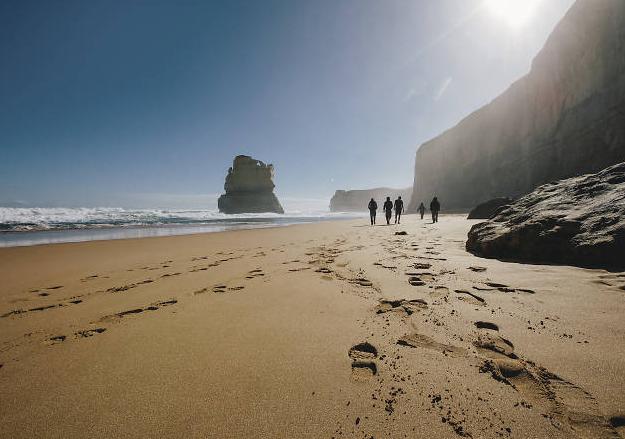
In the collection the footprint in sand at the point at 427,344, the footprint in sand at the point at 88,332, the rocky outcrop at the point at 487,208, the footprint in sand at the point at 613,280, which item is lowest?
the footprint in sand at the point at 88,332

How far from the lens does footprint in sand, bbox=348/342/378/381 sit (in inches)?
62.0

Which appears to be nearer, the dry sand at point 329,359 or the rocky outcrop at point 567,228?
the dry sand at point 329,359

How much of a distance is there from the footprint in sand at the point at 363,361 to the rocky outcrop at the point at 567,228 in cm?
331

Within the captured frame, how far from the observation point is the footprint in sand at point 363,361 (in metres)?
1.57

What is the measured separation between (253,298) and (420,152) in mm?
62609

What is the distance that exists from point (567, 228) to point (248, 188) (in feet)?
294

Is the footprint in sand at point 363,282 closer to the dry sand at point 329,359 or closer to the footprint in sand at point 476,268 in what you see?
the dry sand at point 329,359

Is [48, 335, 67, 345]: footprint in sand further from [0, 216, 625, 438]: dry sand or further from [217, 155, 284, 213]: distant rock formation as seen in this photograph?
[217, 155, 284, 213]: distant rock formation

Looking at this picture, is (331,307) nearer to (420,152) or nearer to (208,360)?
(208,360)

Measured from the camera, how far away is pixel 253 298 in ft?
9.95

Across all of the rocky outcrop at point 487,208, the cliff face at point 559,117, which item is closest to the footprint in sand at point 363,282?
the rocky outcrop at point 487,208

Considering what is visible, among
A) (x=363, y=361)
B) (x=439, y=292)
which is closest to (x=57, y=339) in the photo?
(x=363, y=361)

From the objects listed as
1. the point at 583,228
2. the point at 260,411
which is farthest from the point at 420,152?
the point at 260,411

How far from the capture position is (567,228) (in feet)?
12.4
